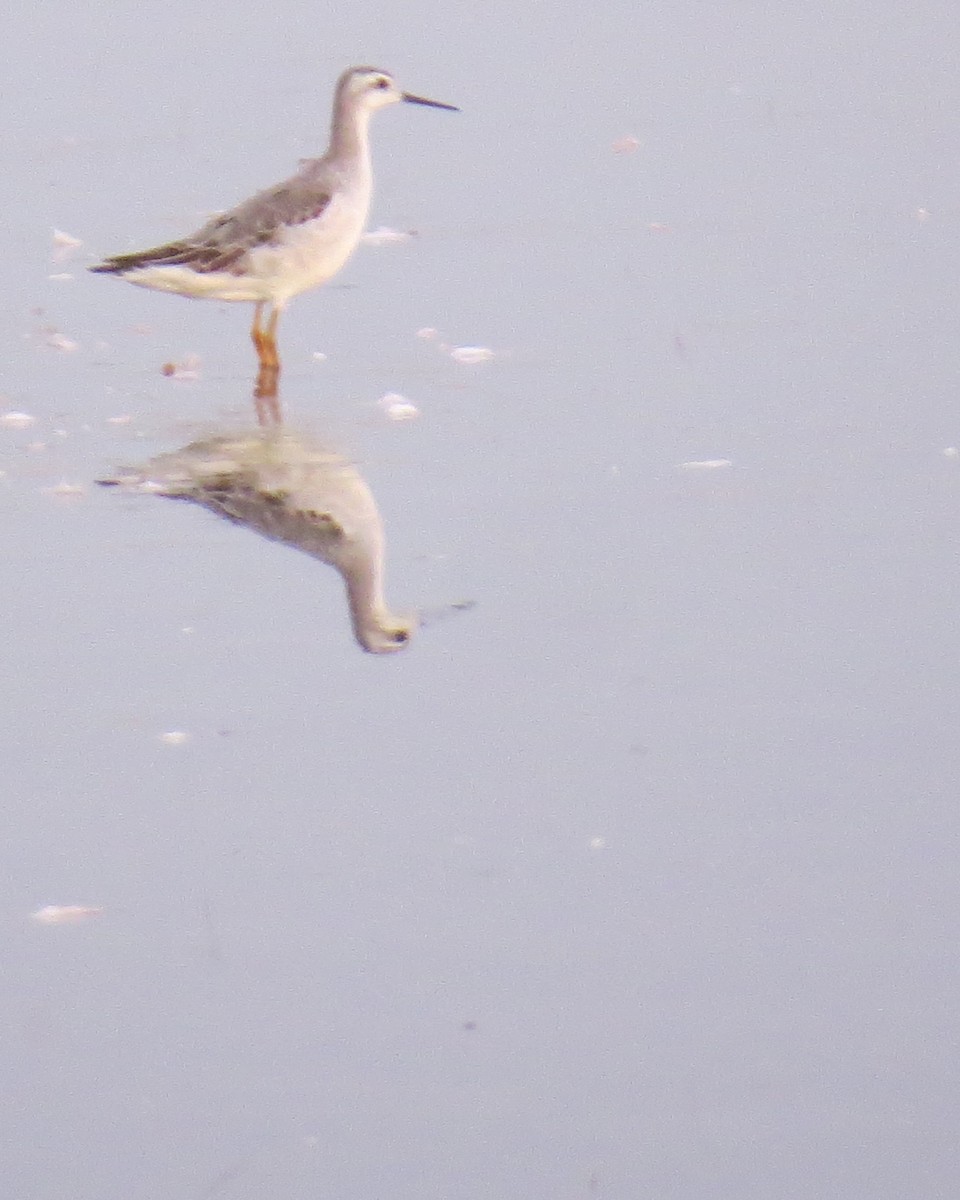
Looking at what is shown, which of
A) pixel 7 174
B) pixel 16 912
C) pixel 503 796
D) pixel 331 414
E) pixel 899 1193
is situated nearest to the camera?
pixel 899 1193

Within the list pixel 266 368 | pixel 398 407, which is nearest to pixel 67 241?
pixel 266 368

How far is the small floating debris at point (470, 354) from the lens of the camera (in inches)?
388

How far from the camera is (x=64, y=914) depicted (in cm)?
564

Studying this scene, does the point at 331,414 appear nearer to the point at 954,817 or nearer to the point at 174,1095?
the point at 954,817

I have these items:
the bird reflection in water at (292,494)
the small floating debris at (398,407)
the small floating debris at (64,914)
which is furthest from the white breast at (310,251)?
the small floating debris at (64,914)

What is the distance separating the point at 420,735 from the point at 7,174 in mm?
7597

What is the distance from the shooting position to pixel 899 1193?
180 inches

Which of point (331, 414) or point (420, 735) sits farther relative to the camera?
point (331, 414)

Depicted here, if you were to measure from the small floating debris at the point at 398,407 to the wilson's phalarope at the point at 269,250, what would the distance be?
0.74m

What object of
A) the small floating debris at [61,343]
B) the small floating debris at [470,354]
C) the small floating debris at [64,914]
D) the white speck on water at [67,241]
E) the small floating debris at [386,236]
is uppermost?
the small floating debris at [64,914]

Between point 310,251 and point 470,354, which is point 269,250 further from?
point 470,354

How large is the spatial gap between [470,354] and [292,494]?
180 cm

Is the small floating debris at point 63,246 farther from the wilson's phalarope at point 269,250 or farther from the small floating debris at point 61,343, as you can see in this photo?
the wilson's phalarope at point 269,250

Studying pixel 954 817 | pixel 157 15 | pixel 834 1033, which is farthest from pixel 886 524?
pixel 157 15
